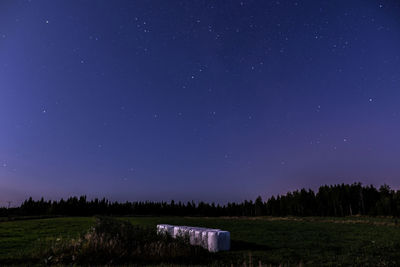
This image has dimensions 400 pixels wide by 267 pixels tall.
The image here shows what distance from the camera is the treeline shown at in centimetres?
11688

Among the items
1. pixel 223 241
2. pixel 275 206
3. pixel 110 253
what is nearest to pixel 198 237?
pixel 223 241

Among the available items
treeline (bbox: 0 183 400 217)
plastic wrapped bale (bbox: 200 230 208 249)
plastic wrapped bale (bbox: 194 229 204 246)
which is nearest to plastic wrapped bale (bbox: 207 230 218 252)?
plastic wrapped bale (bbox: 200 230 208 249)

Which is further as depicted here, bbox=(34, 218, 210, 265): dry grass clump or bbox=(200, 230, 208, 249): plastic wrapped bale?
bbox=(200, 230, 208, 249): plastic wrapped bale

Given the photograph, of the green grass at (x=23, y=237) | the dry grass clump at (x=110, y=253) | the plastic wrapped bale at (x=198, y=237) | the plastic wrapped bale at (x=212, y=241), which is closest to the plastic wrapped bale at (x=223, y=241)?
the plastic wrapped bale at (x=212, y=241)

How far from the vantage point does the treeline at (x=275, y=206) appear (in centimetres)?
11688

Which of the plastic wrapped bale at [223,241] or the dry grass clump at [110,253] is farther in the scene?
the plastic wrapped bale at [223,241]

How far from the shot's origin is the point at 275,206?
484 ft

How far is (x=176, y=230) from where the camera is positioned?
21156 millimetres

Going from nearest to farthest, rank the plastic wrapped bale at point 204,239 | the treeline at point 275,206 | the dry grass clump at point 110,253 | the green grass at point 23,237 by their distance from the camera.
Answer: the dry grass clump at point 110,253 < the green grass at point 23,237 < the plastic wrapped bale at point 204,239 < the treeline at point 275,206

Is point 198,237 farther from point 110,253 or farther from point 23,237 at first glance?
point 23,237

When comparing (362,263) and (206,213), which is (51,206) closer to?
(206,213)

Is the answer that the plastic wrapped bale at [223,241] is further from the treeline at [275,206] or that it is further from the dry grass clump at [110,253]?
the treeline at [275,206]

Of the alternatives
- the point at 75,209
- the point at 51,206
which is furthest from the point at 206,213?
the point at 51,206

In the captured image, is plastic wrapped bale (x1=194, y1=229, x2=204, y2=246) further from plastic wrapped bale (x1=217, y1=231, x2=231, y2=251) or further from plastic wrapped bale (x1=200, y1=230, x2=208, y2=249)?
plastic wrapped bale (x1=217, y1=231, x2=231, y2=251)
